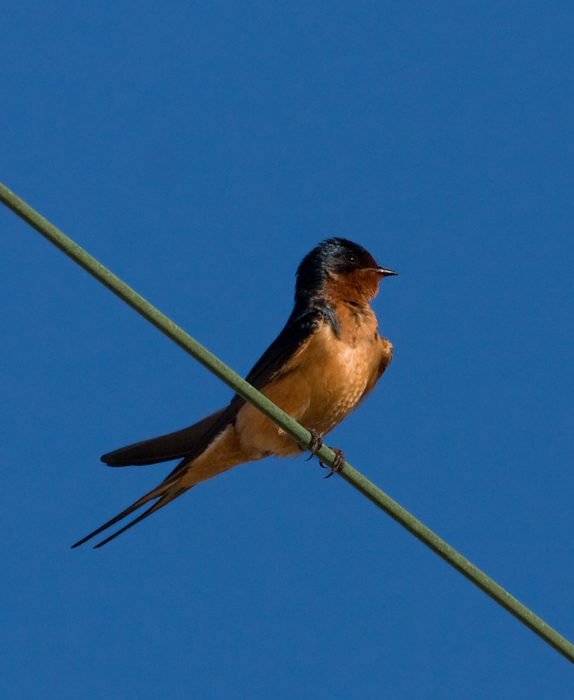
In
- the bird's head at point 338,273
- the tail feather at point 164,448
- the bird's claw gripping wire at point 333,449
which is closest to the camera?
the bird's claw gripping wire at point 333,449

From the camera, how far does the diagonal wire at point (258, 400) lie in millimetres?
2670

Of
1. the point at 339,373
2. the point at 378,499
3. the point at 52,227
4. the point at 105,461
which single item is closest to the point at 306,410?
the point at 339,373

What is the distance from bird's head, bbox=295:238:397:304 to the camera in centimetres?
553

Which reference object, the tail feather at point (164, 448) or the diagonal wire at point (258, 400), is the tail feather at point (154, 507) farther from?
the diagonal wire at point (258, 400)

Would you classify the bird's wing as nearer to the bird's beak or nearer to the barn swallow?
the barn swallow

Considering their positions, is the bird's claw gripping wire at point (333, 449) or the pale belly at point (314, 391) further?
the pale belly at point (314, 391)

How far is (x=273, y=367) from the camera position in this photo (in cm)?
504

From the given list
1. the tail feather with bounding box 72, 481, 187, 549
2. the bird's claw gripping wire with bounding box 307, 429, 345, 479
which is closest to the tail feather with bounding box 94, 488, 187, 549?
the tail feather with bounding box 72, 481, 187, 549

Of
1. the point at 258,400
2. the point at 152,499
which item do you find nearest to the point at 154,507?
the point at 152,499

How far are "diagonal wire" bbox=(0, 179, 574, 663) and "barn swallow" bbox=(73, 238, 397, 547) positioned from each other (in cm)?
148

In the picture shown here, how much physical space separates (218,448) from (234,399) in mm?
249

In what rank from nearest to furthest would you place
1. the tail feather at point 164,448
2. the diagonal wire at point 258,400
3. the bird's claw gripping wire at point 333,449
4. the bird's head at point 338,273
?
1. the diagonal wire at point 258,400
2. the bird's claw gripping wire at point 333,449
3. the tail feather at point 164,448
4. the bird's head at point 338,273

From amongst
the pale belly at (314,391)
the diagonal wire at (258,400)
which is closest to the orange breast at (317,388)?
the pale belly at (314,391)

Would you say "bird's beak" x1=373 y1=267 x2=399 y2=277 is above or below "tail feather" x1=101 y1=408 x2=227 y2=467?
above
